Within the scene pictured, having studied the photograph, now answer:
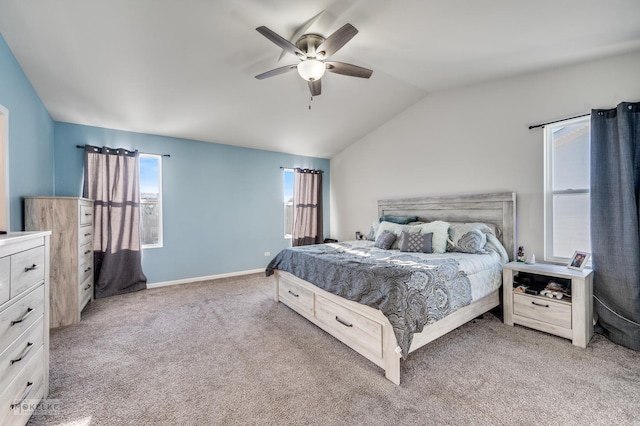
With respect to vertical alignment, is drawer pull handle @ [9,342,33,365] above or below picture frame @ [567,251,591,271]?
below

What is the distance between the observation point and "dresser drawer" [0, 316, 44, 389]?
4.20 ft

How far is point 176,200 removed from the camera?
14.4 feet

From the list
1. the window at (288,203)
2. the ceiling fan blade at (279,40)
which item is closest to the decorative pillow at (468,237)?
the ceiling fan blade at (279,40)

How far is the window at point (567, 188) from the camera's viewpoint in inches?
111

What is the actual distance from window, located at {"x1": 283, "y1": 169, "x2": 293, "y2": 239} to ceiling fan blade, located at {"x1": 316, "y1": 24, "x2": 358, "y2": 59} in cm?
336

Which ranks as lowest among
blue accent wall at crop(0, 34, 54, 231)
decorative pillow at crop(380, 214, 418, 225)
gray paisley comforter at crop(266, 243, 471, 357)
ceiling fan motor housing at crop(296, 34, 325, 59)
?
gray paisley comforter at crop(266, 243, 471, 357)

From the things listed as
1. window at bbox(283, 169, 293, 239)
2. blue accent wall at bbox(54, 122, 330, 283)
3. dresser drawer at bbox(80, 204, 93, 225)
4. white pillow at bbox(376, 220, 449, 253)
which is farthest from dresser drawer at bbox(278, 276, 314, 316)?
dresser drawer at bbox(80, 204, 93, 225)

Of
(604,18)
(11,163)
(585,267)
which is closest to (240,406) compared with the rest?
(11,163)

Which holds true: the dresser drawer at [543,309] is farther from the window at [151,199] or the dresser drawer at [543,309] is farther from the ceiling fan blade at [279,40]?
the window at [151,199]

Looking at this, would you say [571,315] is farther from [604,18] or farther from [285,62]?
[285,62]

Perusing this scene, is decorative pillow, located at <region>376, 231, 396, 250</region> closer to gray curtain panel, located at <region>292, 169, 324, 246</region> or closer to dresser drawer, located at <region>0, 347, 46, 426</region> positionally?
gray curtain panel, located at <region>292, 169, 324, 246</region>

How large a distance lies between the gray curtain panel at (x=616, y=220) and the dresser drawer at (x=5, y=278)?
4375mm

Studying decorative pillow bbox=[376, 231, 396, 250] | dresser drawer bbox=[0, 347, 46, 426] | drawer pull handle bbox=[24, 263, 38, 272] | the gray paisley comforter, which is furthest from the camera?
decorative pillow bbox=[376, 231, 396, 250]

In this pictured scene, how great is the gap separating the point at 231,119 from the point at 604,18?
4.04m
